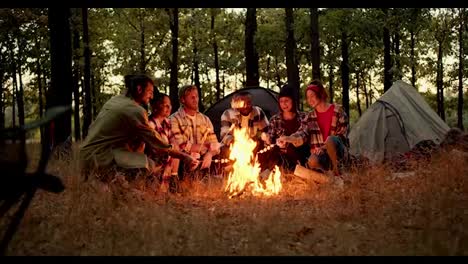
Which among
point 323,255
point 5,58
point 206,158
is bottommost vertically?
→ point 323,255

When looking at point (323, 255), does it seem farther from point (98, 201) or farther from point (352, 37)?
point (352, 37)

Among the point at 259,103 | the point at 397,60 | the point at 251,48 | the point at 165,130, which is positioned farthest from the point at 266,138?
the point at 397,60

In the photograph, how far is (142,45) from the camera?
74.1 ft

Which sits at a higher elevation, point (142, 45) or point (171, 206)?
point (142, 45)

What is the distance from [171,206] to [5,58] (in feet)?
62.3

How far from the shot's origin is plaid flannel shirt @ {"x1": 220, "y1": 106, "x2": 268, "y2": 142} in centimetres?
709

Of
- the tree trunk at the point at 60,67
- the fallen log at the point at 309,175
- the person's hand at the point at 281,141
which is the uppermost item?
the tree trunk at the point at 60,67

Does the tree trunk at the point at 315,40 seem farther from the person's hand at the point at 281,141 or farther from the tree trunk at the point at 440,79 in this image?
the tree trunk at the point at 440,79

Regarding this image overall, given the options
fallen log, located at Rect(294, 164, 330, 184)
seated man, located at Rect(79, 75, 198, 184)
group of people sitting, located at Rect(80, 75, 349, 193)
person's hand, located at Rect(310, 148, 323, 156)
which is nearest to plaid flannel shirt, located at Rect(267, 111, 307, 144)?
group of people sitting, located at Rect(80, 75, 349, 193)

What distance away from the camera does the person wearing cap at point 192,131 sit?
6328 mm

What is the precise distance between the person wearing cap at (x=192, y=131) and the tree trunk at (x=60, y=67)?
4529 mm

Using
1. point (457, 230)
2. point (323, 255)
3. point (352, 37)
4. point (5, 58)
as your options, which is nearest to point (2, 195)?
point (323, 255)

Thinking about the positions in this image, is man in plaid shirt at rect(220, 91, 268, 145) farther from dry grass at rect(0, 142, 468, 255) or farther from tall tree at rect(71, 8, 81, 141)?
tall tree at rect(71, 8, 81, 141)

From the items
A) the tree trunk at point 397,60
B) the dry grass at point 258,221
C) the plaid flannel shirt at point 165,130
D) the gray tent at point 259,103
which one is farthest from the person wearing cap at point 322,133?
the tree trunk at point 397,60
